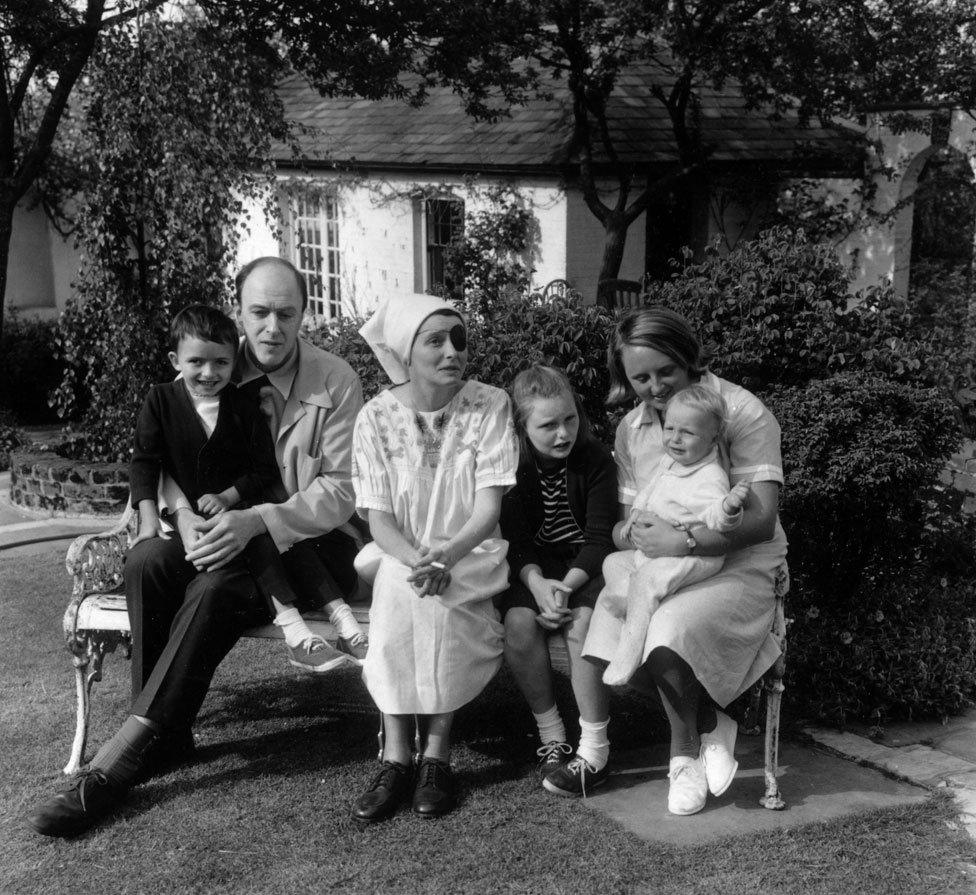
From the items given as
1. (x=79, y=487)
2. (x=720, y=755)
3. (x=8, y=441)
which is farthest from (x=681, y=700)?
(x=8, y=441)

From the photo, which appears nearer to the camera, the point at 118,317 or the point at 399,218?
the point at 118,317

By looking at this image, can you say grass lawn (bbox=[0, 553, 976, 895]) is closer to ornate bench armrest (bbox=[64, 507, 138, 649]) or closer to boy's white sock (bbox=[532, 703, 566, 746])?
boy's white sock (bbox=[532, 703, 566, 746])

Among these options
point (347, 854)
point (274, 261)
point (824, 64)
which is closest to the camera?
point (347, 854)

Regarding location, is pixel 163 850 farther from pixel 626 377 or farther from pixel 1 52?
pixel 1 52

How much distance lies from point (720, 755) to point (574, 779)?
48 centimetres


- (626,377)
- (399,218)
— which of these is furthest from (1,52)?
(626,377)

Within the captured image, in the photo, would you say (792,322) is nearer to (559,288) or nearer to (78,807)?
(559,288)

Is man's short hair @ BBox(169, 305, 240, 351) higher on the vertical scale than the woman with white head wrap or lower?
higher

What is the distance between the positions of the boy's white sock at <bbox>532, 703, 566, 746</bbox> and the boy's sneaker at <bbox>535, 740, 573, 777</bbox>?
0.01 meters

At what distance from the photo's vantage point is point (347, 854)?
340cm

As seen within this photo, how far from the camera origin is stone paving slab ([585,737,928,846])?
352 cm

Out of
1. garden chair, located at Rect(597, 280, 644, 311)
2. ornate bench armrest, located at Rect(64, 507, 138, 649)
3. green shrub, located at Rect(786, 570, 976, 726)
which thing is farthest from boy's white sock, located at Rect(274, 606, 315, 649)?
garden chair, located at Rect(597, 280, 644, 311)

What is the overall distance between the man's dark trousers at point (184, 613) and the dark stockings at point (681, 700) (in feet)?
3.95

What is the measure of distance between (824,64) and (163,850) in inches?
379
